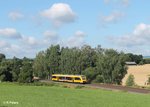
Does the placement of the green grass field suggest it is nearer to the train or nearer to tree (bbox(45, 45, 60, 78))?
the train

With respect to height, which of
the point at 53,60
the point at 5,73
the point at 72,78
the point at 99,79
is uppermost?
the point at 53,60

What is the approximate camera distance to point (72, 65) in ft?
431

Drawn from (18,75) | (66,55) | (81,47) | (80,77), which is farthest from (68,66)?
(80,77)

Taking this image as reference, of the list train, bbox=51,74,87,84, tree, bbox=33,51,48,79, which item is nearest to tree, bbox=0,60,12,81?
train, bbox=51,74,87,84

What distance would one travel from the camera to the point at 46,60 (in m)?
146

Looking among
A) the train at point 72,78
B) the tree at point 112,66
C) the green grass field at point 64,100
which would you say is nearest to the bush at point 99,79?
the tree at point 112,66

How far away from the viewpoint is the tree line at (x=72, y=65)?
106938mm

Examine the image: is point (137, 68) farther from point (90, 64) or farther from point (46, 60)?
point (46, 60)

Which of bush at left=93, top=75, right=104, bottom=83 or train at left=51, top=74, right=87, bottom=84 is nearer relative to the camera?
train at left=51, top=74, right=87, bottom=84

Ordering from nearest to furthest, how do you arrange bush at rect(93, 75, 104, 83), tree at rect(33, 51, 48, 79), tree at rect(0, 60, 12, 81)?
tree at rect(0, 60, 12, 81) → bush at rect(93, 75, 104, 83) → tree at rect(33, 51, 48, 79)

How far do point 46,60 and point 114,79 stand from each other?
42.6 m

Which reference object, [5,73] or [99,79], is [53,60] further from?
[99,79]

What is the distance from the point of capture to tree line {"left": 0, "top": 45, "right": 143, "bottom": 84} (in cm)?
10694

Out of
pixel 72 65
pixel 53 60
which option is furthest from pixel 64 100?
pixel 53 60
